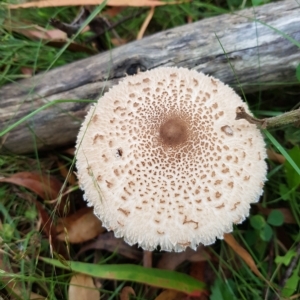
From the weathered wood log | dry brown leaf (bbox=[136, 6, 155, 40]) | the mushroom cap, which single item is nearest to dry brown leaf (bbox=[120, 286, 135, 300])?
the mushroom cap

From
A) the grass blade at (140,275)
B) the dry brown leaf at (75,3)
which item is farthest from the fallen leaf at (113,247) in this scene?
the dry brown leaf at (75,3)

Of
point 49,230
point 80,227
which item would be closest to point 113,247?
point 80,227

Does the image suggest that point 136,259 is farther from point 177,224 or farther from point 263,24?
point 263,24

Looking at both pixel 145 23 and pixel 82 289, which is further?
pixel 145 23

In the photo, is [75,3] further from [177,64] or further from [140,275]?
[140,275]

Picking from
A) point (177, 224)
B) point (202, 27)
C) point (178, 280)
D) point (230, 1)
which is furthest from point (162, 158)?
point (230, 1)

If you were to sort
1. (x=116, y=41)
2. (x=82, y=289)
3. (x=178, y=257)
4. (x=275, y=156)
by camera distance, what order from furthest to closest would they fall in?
(x=116, y=41) → (x=275, y=156) → (x=178, y=257) → (x=82, y=289)

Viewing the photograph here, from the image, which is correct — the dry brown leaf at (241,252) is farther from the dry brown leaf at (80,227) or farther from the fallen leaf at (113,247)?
the dry brown leaf at (80,227)
